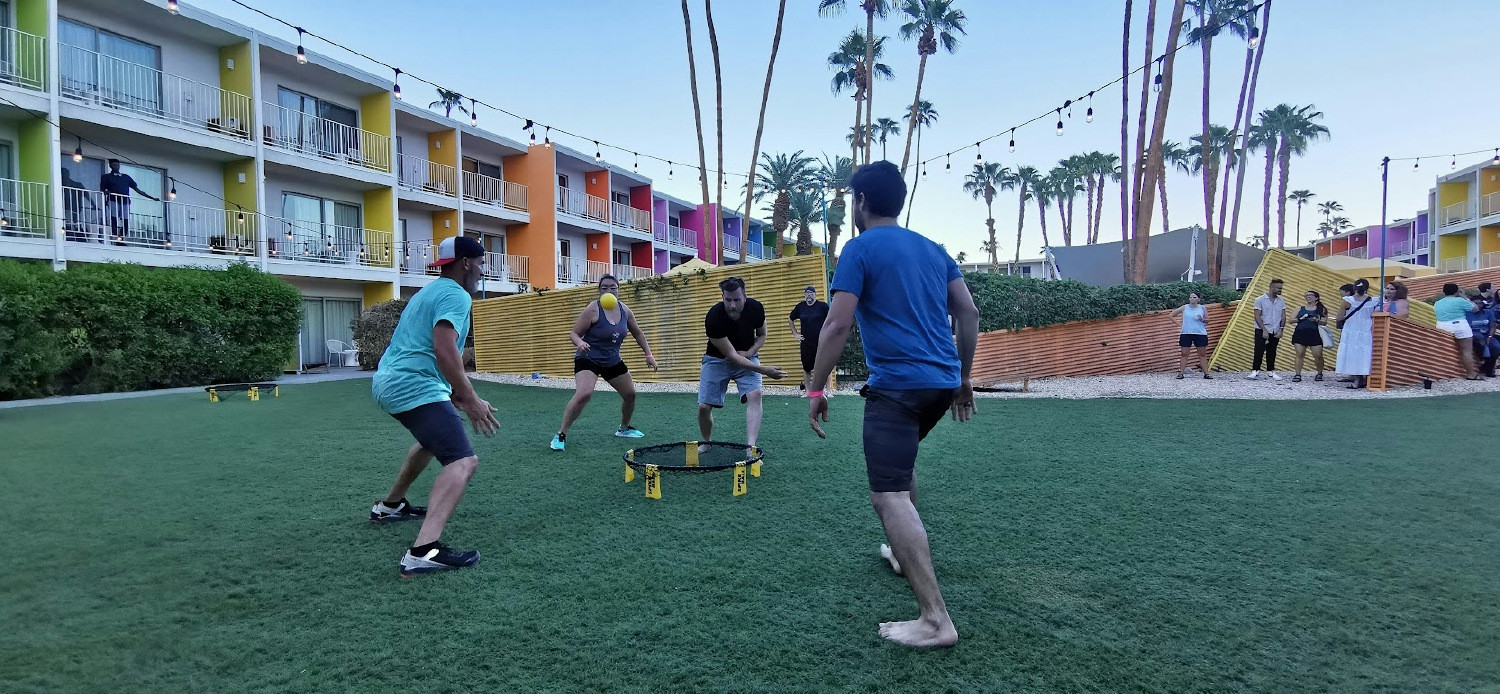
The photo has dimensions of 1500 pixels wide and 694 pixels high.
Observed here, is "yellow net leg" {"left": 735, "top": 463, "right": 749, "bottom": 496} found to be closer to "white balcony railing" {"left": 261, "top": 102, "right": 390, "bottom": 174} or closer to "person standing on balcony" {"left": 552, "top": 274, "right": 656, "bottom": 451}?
"person standing on balcony" {"left": 552, "top": 274, "right": 656, "bottom": 451}

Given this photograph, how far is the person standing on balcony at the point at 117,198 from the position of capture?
16000 mm

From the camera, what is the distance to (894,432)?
283cm

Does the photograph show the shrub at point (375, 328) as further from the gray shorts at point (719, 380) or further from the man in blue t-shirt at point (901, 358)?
the man in blue t-shirt at point (901, 358)

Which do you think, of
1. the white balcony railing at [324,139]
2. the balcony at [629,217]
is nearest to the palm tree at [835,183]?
the balcony at [629,217]

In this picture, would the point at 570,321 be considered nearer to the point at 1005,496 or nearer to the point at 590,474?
the point at 590,474

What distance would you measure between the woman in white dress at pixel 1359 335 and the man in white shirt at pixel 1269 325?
3.81 feet

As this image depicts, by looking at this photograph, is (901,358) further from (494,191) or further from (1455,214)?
(1455,214)

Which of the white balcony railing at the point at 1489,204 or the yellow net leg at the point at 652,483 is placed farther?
the white balcony railing at the point at 1489,204

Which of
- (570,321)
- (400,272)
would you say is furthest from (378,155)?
(570,321)

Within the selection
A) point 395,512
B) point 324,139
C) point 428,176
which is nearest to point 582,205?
point 428,176

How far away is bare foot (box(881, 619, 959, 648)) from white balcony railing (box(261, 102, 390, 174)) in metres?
22.3

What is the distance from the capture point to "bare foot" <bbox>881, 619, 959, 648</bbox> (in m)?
2.74

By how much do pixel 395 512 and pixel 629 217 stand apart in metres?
32.0

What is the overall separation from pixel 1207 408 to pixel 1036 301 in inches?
182
